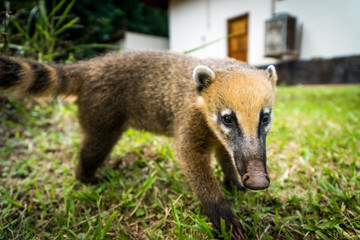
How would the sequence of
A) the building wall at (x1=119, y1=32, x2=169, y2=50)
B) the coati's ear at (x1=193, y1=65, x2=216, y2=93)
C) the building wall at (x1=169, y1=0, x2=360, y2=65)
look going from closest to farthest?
the coati's ear at (x1=193, y1=65, x2=216, y2=93)
the building wall at (x1=169, y1=0, x2=360, y2=65)
the building wall at (x1=119, y1=32, x2=169, y2=50)

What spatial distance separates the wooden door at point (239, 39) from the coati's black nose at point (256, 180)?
9.67 meters

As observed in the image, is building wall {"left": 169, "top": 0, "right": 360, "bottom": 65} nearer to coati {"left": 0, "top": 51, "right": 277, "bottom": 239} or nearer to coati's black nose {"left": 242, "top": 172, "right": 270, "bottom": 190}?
coati {"left": 0, "top": 51, "right": 277, "bottom": 239}

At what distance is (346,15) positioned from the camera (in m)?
7.14

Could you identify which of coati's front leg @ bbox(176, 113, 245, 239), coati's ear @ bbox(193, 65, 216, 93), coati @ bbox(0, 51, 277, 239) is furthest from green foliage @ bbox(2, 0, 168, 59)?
coati's front leg @ bbox(176, 113, 245, 239)

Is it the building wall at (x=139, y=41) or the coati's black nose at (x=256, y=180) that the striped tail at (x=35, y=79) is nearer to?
the coati's black nose at (x=256, y=180)

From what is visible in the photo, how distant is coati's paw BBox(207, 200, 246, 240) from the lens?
1.77 metres

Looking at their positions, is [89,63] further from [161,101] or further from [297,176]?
[297,176]

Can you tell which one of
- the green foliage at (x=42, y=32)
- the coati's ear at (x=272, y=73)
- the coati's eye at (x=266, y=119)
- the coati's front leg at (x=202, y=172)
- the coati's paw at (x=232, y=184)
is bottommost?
the coati's paw at (x=232, y=184)

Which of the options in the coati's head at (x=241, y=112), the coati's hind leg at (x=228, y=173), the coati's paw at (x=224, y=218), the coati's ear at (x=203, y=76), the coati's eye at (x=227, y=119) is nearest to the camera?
the coati's head at (x=241, y=112)

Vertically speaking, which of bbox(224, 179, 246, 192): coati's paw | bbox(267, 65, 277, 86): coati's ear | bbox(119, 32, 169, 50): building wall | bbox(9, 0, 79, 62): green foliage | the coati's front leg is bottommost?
bbox(224, 179, 246, 192): coati's paw

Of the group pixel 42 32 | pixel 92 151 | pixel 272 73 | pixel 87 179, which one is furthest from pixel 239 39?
pixel 87 179

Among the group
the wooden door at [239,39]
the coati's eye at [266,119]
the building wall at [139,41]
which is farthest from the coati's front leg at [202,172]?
the building wall at [139,41]

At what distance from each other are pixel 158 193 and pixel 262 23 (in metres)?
9.23

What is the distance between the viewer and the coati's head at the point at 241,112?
1.65 m
